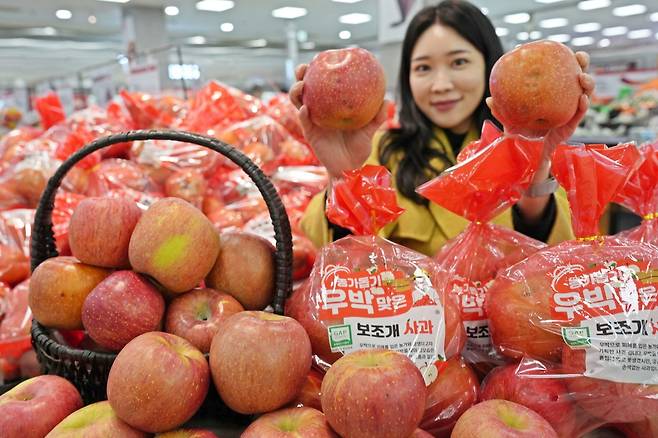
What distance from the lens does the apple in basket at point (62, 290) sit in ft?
3.14

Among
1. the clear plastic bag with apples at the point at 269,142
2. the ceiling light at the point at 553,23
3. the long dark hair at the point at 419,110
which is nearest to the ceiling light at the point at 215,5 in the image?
the ceiling light at the point at 553,23

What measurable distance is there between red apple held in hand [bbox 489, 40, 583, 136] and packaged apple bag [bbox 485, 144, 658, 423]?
2.7 inches

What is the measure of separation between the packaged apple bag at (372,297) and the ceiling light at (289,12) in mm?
10761

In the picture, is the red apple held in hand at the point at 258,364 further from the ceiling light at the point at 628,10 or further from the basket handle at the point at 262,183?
the ceiling light at the point at 628,10

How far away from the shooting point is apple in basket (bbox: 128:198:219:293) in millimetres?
904

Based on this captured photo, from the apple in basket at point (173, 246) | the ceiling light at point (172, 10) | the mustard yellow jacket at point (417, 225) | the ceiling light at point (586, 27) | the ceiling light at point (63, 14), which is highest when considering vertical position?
the ceiling light at point (63, 14)

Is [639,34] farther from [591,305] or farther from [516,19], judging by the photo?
[591,305]

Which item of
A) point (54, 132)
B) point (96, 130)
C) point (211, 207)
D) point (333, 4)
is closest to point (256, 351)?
point (211, 207)

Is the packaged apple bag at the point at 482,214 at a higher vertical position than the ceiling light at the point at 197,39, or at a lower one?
lower

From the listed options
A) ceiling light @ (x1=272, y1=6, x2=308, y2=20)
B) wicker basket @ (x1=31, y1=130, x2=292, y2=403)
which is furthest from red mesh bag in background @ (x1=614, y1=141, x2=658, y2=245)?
ceiling light @ (x1=272, y1=6, x2=308, y2=20)

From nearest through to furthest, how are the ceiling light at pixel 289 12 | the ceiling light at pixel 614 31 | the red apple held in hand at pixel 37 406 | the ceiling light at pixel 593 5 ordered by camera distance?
the red apple held in hand at pixel 37 406 < the ceiling light at pixel 593 5 < the ceiling light at pixel 289 12 < the ceiling light at pixel 614 31

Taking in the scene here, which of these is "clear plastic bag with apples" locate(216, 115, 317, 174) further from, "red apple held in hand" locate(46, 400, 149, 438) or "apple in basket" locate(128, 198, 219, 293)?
"red apple held in hand" locate(46, 400, 149, 438)

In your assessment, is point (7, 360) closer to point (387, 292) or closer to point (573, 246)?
point (387, 292)

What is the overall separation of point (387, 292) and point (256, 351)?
0.24 m
